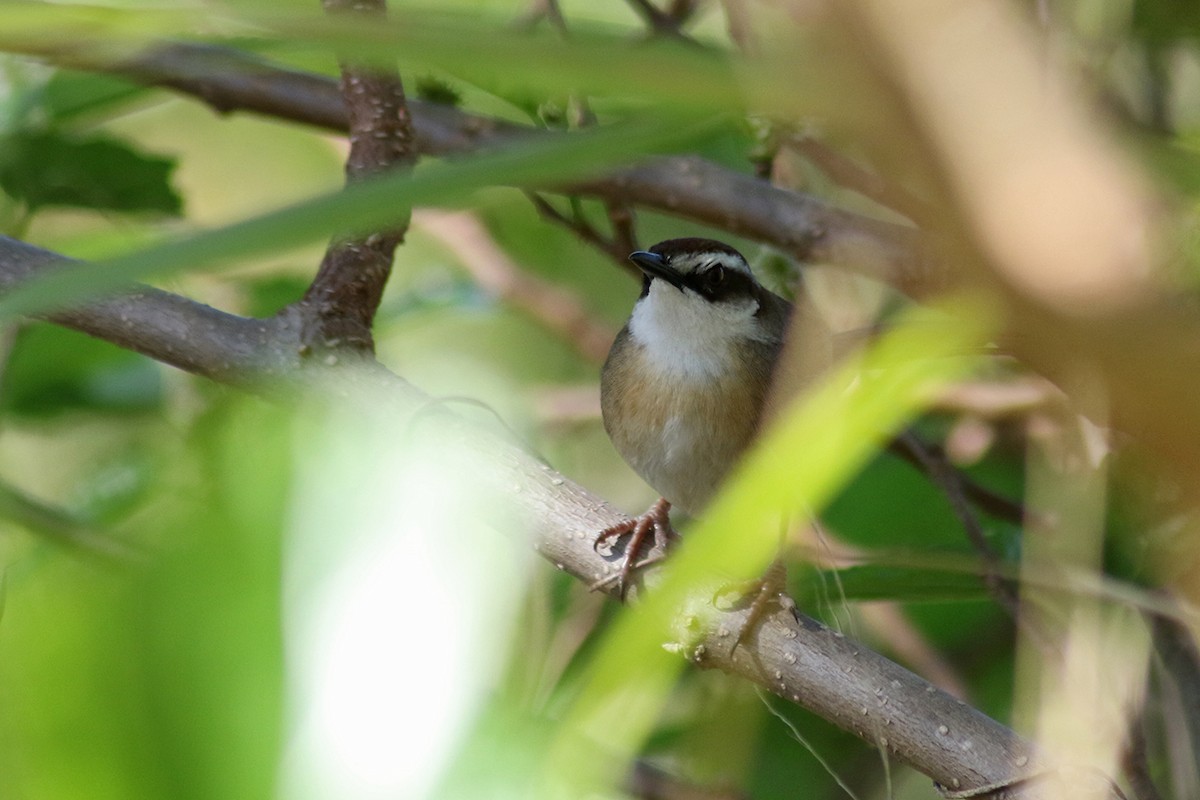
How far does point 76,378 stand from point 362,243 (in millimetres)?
1222

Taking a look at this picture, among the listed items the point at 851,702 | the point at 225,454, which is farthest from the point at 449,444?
the point at 225,454

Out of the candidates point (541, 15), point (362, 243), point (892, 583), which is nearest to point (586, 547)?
point (892, 583)

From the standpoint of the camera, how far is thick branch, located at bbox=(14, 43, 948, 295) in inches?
98.7

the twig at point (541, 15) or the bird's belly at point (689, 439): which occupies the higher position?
the twig at point (541, 15)

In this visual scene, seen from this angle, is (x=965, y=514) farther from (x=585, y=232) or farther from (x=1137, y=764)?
(x=585, y=232)

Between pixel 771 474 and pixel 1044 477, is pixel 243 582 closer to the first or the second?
pixel 771 474

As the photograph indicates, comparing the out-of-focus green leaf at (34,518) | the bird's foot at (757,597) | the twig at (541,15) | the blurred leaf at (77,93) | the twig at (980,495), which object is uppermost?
the twig at (541,15)

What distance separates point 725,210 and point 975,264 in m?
2.36

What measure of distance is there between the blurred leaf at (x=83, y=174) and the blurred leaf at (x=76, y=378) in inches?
12.6

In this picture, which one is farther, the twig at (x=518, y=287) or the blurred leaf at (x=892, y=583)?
the twig at (x=518, y=287)

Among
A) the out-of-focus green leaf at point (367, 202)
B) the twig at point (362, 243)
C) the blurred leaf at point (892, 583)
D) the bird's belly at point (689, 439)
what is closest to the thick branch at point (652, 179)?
the twig at point (362, 243)

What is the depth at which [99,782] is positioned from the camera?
69 centimetres

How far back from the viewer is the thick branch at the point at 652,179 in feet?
8.22

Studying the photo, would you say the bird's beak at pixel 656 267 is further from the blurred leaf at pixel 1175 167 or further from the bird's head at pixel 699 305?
the blurred leaf at pixel 1175 167
